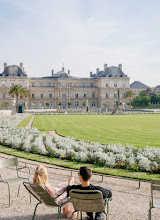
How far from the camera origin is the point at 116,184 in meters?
7.12

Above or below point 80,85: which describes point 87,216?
below

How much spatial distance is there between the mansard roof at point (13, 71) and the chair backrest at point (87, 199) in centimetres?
8212

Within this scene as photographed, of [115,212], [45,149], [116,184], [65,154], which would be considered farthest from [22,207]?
[45,149]

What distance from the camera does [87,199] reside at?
4.05 metres

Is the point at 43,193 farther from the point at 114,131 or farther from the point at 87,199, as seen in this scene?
the point at 114,131

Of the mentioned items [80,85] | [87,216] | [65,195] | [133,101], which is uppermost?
[80,85]

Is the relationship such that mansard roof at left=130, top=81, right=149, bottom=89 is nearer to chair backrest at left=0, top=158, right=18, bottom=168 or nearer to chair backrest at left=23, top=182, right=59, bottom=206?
chair backrest at left=0, top=158, right=18, bottom=168

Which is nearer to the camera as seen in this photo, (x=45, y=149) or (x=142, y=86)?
(x=45, y=149)

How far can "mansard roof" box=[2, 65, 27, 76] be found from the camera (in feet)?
269

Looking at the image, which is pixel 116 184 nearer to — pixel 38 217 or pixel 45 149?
pixel 38 217

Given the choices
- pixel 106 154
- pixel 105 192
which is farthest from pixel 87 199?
pixel 106 154

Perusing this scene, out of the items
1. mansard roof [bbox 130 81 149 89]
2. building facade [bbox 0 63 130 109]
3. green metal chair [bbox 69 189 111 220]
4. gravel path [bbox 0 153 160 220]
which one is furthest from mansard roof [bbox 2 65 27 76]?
green metal chair [bbox 69 189 111 220]

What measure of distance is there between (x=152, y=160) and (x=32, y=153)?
578 cm

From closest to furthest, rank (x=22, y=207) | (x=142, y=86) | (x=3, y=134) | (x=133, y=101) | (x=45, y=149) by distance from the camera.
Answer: (x=22, y=207), (x=45, y=149), (x=3, y=134), (x=133, y=101), (x=142, y=86)
